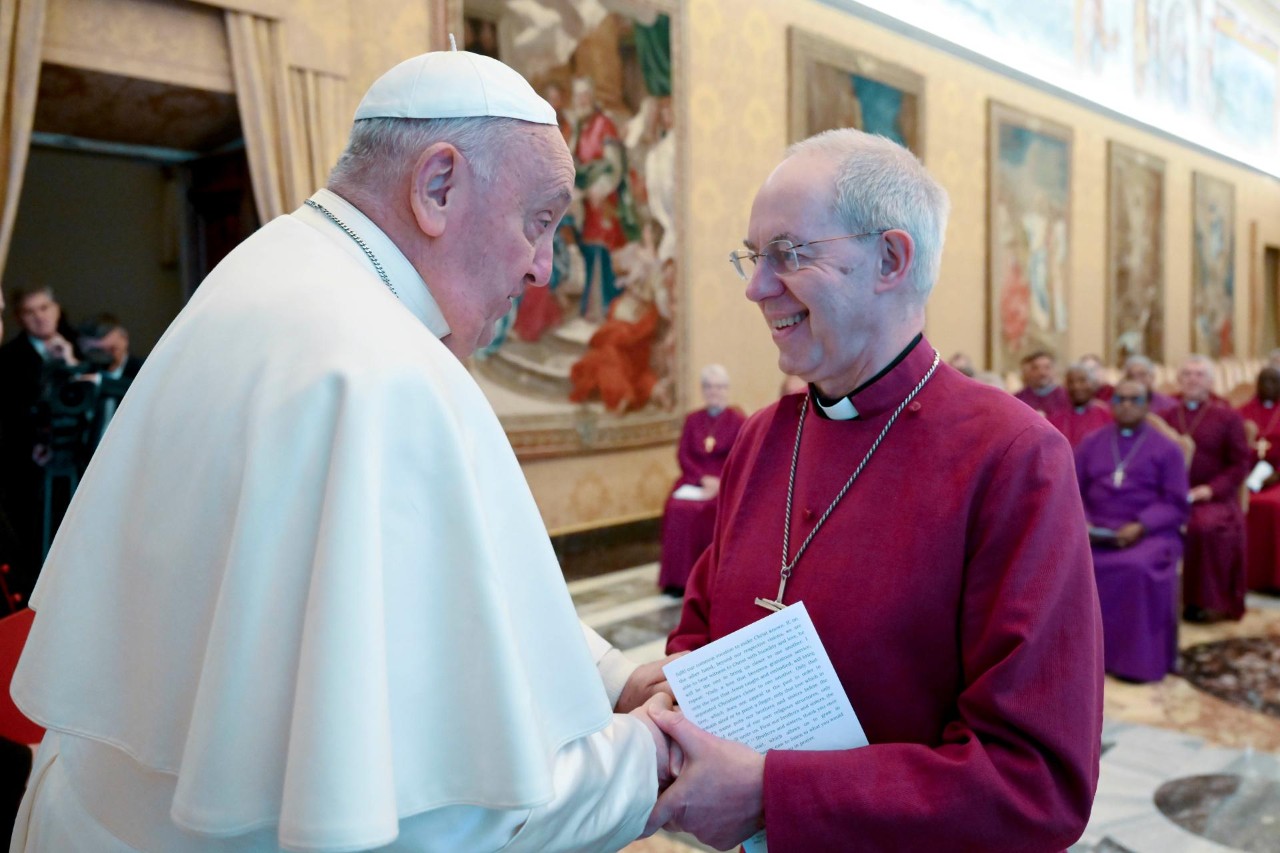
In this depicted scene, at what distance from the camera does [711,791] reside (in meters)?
1.39

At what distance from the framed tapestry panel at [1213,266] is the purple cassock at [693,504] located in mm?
14490

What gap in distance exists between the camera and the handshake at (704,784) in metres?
1.39

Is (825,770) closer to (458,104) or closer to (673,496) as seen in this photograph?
(458,104)

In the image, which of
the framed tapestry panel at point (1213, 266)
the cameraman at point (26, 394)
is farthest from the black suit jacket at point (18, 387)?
the framed tapestry panel at point (1213, 266)

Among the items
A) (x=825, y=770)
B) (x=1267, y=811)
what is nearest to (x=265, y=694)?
(x=825, y=770)

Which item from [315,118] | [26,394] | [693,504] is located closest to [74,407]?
[26,394]

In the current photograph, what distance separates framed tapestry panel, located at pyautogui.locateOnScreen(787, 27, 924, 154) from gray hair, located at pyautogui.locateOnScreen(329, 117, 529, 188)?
894 centimetres

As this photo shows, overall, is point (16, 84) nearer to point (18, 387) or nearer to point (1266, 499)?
point (18, 387)

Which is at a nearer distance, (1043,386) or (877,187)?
(877,187)

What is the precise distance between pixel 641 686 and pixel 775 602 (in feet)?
1.04

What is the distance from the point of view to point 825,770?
1.38 m

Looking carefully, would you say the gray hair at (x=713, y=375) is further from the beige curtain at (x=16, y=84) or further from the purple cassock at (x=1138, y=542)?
the beige curtain at (x=16, y=84)

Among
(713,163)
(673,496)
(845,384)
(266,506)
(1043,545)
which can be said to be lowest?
(673,496)

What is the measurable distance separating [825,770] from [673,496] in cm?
588
